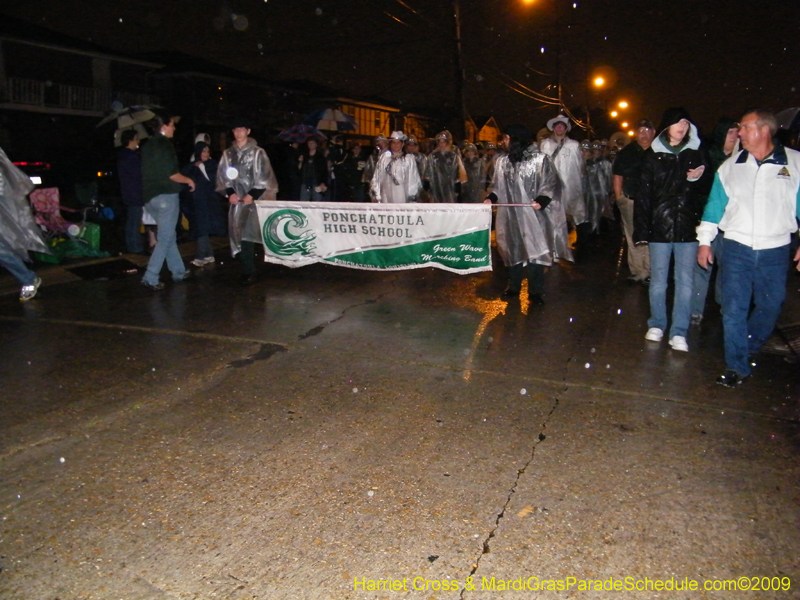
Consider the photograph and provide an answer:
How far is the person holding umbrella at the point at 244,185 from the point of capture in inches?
320

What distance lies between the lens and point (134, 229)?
1020cm

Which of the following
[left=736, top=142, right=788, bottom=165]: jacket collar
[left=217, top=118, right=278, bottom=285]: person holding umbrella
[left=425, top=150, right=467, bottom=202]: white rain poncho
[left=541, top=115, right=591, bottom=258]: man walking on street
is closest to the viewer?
[left=736, top=142, right=788, bottom=165]: jacket collar

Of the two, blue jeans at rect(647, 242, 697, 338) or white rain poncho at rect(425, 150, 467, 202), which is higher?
white rain poncho at rect(425, 150, 467, 202)

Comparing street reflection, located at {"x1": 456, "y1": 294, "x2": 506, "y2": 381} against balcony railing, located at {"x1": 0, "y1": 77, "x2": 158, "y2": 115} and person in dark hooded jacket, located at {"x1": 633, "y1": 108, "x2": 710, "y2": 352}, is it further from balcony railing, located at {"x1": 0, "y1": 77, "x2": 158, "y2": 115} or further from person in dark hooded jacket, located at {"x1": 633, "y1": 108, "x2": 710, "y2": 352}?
balcony railing, located at {"x1": 0, "y1": 77, "x2": 158, "y2": 115}

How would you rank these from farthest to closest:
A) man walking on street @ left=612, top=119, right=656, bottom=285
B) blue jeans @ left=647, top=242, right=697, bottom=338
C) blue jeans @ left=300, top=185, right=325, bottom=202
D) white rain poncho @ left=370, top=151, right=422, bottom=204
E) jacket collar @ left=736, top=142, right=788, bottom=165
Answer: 1. blue jeans @ left=300, top=185, right=325, bottom=202
2. white rain poncho @ left=370, top=151, right=422, bottom=204
3. man walking on street @ left=612, top=119, right=656, bottom=285
4. blue jeans @ left=647, top=242, right=697, bottom=338
5. jacket collar @ left=736, top=142, right=788, bottom=165

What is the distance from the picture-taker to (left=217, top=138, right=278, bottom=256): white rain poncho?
26.7 feet

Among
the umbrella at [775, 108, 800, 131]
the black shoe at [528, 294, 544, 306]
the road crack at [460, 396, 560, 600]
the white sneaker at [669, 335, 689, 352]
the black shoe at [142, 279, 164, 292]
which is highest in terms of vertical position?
the umbrella at [775, 108, 800, 131]

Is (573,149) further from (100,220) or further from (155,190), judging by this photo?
(100,220)

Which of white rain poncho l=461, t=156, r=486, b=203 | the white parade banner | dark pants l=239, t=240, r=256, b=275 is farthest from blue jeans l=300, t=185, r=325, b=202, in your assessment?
white rain poncho l=461, t=156, r=486, b=203

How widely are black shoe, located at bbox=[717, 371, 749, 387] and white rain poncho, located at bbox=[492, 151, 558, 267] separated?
2.61 metres

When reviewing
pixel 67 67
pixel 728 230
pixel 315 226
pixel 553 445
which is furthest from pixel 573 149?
pixel 67 67

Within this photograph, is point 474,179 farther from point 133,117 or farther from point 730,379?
point 730,379

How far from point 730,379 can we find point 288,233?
5.43m

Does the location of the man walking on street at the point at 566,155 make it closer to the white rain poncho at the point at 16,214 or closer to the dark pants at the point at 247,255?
the dark pants at the point at 247,255
